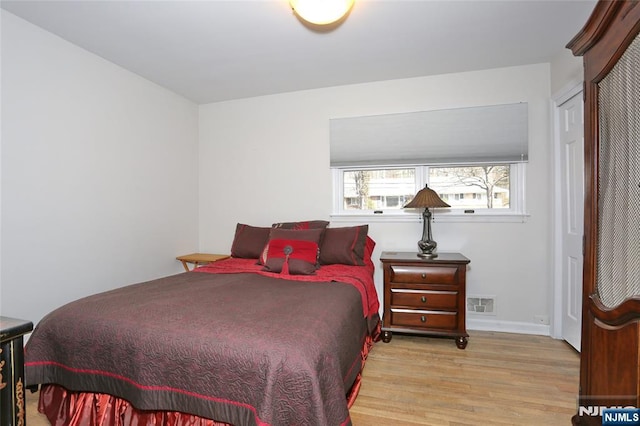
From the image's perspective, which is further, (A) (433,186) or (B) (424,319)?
(A) (433,186)

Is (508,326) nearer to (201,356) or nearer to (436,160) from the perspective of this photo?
Result: (436,160)

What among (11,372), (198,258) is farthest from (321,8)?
(198,258)

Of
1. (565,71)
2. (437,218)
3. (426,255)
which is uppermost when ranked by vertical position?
(565,71)

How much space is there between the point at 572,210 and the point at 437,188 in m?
1.11

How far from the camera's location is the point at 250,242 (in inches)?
122

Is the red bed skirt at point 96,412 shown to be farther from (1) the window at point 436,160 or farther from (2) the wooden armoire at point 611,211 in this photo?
(1) the window at point 436,160

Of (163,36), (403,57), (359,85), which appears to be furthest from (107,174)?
(403,57)

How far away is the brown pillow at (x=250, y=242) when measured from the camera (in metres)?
3.07

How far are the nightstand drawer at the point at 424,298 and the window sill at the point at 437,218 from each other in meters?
0.80

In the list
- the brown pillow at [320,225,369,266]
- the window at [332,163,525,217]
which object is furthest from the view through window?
the brown pillow at [320,225,369,266]

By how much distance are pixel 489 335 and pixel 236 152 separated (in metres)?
3.32

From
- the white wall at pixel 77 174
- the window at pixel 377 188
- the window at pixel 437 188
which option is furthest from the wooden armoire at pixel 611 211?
the white wall at pixel 77 174

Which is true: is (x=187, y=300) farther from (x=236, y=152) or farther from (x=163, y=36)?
(x=236, y=152)

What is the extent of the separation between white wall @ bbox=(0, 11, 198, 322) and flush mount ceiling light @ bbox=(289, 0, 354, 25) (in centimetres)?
193
